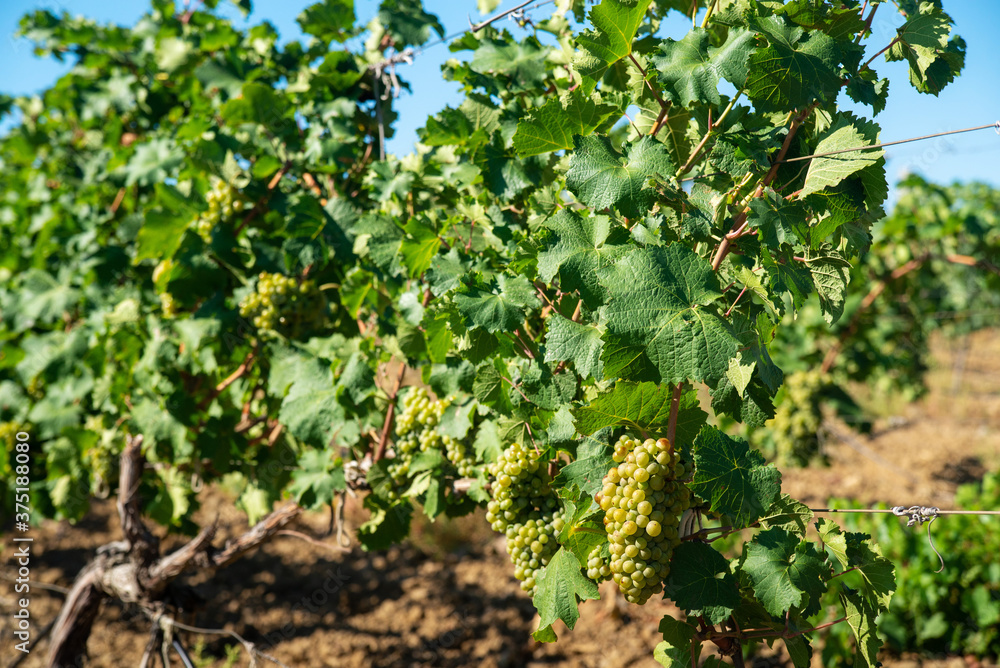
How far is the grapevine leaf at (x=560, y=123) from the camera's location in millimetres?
1214

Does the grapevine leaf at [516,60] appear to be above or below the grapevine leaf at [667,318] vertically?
above

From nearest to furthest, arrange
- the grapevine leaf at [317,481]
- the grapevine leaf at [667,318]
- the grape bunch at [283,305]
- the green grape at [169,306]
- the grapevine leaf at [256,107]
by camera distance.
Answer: the grapevine leaf at [667,318]
the grapevine leaf at [317,481]
the grape bunch at [283,305]
the grapevine leaf at [256,107]
the green grape at [169,306]

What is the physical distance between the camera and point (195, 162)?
2264 mm

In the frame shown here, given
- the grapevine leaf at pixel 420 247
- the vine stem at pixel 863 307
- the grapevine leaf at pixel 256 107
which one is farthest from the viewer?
the vine stem at pixel 863 307

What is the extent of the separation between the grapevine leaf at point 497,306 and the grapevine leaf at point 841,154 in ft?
1.68

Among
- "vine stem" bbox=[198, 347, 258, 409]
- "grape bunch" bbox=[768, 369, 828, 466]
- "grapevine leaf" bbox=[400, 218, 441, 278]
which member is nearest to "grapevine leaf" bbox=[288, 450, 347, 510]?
"vine stem" bbox=[198, 347, 258, 409]

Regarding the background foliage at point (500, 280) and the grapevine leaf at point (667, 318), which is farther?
the background foliage at point (500, 280)

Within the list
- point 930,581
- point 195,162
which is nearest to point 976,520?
point 930,581

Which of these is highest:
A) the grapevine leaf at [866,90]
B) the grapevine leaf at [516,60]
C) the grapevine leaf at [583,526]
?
the grapevine leaf at [516,60]

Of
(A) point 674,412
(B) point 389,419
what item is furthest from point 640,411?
(B) point 389,419

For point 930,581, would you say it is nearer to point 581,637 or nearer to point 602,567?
point 581,637

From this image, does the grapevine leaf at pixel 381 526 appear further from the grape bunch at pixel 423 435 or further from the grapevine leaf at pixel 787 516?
the grapevine leaf at pixel 787 516

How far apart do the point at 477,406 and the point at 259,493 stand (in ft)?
4.82

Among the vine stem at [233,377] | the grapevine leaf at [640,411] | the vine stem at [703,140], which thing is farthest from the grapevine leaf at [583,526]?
the vine stem at [233,377]
